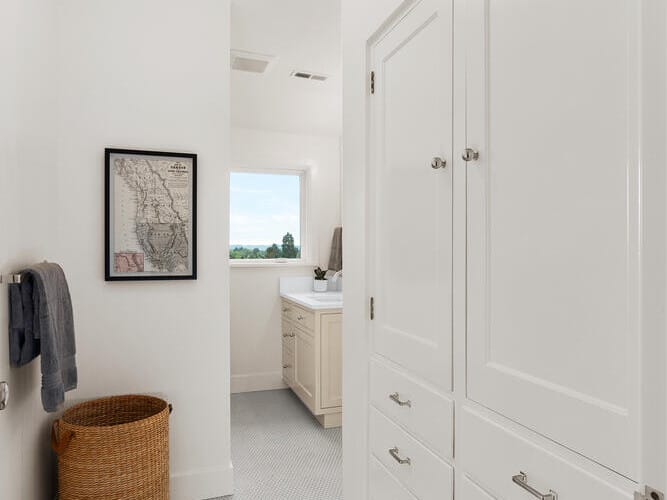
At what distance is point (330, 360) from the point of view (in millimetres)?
3371

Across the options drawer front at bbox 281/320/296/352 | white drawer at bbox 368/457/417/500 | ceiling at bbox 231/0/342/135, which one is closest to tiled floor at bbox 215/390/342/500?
drawer front at bbox 281/320/296/352

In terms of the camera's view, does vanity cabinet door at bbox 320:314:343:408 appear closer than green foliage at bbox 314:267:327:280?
Yes

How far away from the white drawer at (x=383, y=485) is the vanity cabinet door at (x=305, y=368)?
192cm

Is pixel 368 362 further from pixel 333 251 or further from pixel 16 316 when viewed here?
pixel 333 251

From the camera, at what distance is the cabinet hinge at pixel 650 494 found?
603 mm

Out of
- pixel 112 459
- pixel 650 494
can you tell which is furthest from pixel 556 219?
pixel 112 459

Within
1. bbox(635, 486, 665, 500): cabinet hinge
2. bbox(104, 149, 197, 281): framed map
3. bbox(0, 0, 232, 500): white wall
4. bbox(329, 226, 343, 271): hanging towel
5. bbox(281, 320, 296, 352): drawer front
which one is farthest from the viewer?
bbox(329, 226, 343, 271): hanging towel

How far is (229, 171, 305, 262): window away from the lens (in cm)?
441

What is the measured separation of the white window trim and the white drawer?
9.74ft

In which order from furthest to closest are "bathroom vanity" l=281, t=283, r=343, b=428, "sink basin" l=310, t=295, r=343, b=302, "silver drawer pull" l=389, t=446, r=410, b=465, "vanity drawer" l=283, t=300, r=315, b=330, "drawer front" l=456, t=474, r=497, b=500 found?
"sink basin" l=310, t=295, r=343, b=302
"vanity drawer" l=283, t=300, r=315, b=330
"bathroom vanity" l=281, t=283, r=343, b=428
"silver drawer pull" l=389, t=446, r=410, b=465
"drawer front" l=456, t=474, r=497, b=500

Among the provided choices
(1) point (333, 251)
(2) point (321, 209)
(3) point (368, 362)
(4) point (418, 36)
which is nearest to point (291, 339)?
(1) point (333, 251)

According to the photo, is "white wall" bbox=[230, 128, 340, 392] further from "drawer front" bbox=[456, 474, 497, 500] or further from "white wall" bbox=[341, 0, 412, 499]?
"drawer front" bbox=[456, 474, 497, 500]

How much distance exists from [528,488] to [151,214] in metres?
2.07

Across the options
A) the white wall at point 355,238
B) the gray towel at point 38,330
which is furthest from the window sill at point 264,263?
the white wall at point 355,238
